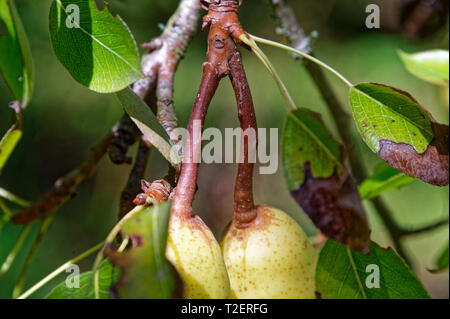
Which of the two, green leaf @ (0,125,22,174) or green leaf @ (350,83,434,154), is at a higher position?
green leaf @ (0,125,22,174)

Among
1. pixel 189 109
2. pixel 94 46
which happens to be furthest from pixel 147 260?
pixel 189 109

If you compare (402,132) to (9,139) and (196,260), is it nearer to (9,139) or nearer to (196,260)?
(196,260)

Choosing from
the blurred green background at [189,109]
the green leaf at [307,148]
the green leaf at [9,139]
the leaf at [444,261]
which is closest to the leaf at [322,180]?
A: the green leaf at [307,148]

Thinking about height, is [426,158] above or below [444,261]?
above

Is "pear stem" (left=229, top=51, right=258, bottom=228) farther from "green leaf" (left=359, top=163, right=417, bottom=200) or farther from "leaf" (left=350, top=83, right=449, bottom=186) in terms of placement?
"green leaf" (left=359, top=163, right=417, bottom=200)

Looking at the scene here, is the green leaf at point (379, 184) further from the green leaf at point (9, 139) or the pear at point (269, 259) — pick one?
the green leaf at point (9, 139)

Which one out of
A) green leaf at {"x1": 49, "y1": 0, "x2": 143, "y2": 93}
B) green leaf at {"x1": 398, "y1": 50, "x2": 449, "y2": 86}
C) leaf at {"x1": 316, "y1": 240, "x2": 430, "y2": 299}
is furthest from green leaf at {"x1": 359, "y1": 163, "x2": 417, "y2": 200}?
green leaf at {"x1": 49, "y1": 0, "x2": 143, "y2": 93}

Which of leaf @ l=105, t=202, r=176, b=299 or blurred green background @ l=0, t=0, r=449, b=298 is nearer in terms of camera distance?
leaf @ l=105, t=202, r=176, b=299
